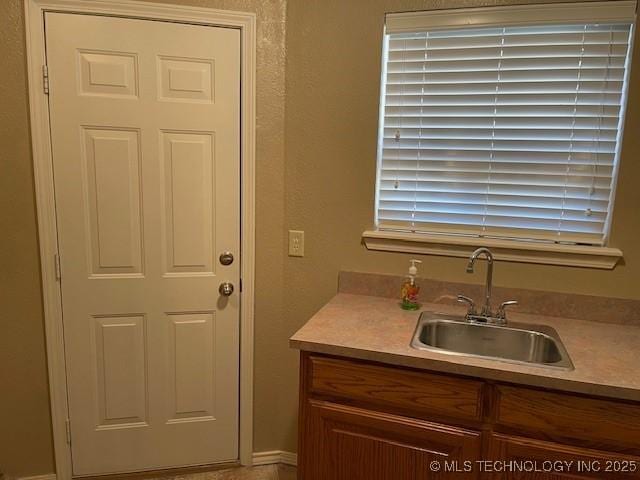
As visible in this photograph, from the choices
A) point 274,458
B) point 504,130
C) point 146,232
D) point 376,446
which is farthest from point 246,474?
point 504,130

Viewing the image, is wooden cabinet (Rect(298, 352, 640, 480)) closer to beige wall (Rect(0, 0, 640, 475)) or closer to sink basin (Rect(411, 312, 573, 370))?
sink basin (Rect(411, 312, 573, 370))

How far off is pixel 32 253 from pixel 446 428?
1755 mm

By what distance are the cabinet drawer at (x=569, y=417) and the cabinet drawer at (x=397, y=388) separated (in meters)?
0.09

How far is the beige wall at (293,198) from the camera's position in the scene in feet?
6.03

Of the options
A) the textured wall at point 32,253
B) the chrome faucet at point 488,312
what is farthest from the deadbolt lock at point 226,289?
the chrome faucet at point 488,312

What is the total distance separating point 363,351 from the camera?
4.80 ft

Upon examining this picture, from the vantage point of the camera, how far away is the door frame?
1803 mm

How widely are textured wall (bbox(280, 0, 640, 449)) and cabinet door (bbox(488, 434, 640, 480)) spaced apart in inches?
27.0

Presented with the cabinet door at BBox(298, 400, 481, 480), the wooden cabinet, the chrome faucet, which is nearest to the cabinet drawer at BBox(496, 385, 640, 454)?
the wooden cabinet

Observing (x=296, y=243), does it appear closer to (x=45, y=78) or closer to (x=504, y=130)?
(x=504, y=130)

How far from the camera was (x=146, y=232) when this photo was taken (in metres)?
1.99

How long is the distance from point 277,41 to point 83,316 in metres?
1.46

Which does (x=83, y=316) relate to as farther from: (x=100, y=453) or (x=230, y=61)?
(x=230, y=61)

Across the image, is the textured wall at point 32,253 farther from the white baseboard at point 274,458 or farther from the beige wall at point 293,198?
the white baseboard at point 274,458
